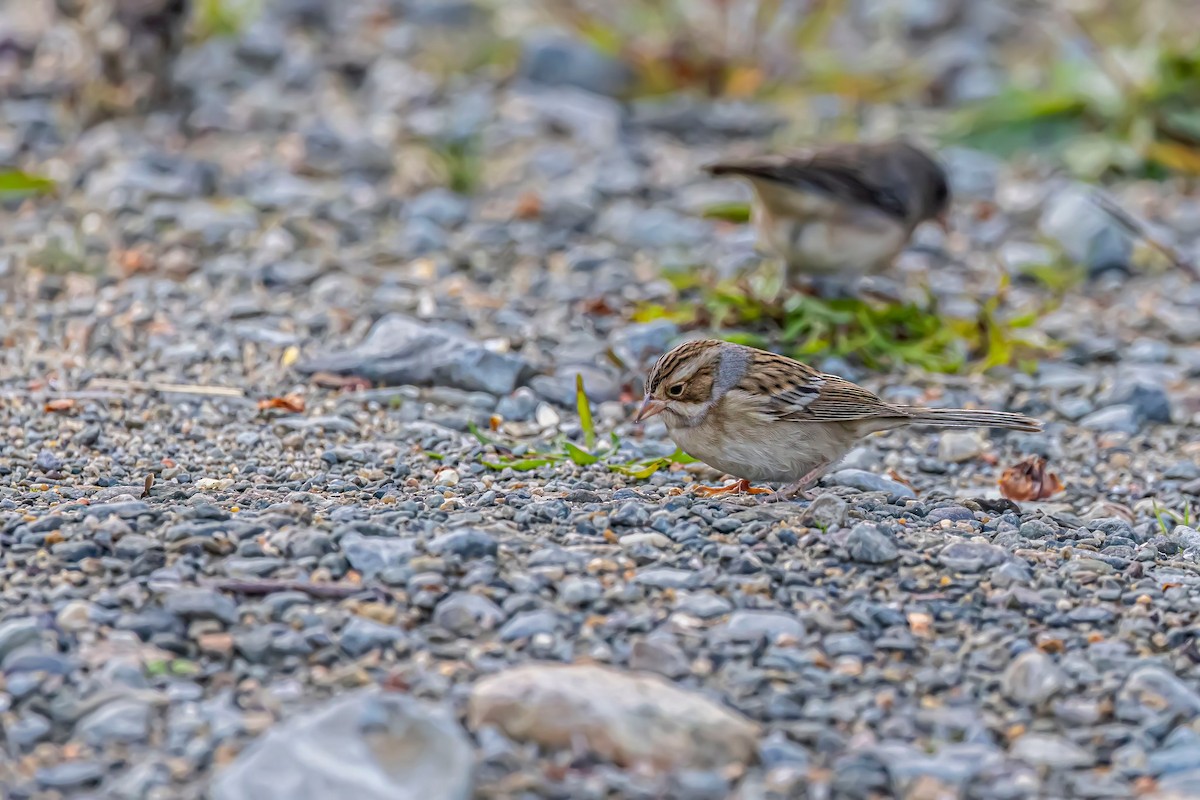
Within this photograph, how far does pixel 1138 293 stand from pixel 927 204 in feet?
3.77

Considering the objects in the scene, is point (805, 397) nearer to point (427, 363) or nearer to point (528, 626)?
point (528, 626)

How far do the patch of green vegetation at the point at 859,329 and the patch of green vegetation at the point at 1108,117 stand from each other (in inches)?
113

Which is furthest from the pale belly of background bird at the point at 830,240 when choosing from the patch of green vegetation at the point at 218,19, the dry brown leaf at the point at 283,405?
the patch of green vegetation at the point at 218,19

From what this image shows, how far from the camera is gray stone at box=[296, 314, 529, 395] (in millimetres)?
5852

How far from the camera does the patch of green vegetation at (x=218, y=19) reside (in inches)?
408

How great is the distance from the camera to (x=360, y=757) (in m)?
2.99

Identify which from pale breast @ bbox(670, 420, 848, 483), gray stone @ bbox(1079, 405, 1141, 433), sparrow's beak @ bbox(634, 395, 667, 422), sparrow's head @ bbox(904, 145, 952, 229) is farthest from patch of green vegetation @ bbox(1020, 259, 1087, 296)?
sparrow's beak @ bbox(634, 395, 667, 422)

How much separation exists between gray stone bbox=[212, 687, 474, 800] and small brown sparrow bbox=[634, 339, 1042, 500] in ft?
5.81

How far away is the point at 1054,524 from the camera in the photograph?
4.58 meters

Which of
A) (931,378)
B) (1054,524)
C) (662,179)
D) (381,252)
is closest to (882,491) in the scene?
(1054,524)

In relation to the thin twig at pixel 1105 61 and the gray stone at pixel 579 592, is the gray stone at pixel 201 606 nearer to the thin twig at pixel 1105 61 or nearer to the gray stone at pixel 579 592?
the gray stone at pixel 579 592

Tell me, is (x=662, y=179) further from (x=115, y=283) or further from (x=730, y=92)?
(x=115, y=283)

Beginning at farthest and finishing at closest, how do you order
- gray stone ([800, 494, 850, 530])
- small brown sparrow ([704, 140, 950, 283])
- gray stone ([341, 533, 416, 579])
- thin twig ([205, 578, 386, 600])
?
small brown sparrow ([704, 140, 950, 283]) < gray stone ([800, 494, 850, 530]) < gray stone ([341, 533, 416, 579]) < thin twig ([205, 578, 386, 600])

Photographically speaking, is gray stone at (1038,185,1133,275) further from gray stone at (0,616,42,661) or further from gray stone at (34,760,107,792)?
gray stone at (34,760,107,792)
